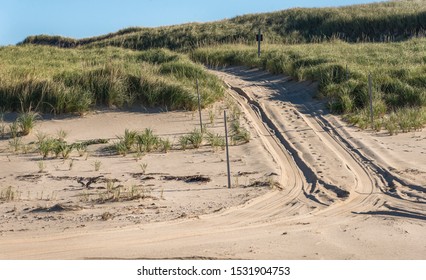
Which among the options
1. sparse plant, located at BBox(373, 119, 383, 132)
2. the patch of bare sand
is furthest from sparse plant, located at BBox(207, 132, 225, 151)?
sparse plant, located at BBox(373, 119, 383, 132)

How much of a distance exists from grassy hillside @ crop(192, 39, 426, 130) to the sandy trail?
8.50 ft

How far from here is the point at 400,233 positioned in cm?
623

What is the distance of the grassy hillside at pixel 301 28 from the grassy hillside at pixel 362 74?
31.5ft

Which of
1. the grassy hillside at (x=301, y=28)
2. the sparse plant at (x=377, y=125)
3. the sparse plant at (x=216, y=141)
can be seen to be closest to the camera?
the sparse plant at (x=216, y=141)

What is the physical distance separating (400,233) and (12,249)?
3492 millimetres

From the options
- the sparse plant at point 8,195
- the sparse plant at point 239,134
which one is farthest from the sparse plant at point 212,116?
the sparse plant at point 8,195

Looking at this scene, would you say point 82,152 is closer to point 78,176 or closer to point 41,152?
point 41,152

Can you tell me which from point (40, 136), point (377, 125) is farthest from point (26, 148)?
point (377, 125)

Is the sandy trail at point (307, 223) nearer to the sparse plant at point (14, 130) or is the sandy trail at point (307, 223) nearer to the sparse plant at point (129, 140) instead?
the sparse plant at point (129, 140)

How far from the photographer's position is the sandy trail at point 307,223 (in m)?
5.77

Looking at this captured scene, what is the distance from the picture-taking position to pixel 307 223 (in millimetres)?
6758

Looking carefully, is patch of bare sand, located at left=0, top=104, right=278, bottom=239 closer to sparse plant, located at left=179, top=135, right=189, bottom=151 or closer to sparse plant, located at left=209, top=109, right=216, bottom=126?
sparse plant, located at left=179, top=135, right=189, bottom=151

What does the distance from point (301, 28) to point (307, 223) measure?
33.8 metres

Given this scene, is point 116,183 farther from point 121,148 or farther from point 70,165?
point 121,148
